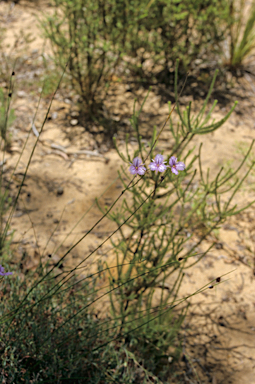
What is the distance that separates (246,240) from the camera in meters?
2.90

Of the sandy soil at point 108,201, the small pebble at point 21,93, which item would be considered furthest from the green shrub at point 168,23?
the small pebble at point 21,93

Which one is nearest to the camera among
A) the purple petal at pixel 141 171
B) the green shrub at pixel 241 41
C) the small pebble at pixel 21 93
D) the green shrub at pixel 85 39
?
the purple petal at pixel 141 171

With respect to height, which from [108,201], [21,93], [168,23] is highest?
[168,23]

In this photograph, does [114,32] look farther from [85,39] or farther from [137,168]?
[137,168]

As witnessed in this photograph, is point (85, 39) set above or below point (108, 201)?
above

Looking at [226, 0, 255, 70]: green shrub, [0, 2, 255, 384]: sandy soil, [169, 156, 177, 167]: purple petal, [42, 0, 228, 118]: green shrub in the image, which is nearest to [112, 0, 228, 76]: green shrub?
[42, 0, 228, 118]: green shrub

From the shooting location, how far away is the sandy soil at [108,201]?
229cm

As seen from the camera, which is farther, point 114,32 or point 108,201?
point 114,32

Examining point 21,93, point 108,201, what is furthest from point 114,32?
point 108,201

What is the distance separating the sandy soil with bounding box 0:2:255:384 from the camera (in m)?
2.29

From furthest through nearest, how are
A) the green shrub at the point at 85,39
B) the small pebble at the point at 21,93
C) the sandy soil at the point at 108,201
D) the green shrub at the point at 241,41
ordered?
the green shrub at the point at 241,41 → the small pebble at the point at 21,93 → the green shrub at the point at 85,39 → the sandy soil at the point at 108,201

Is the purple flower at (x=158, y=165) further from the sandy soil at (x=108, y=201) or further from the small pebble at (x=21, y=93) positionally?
the small pebble at (x=21, y=93)

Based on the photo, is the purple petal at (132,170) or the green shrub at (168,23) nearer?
the purple petal at (132,170)

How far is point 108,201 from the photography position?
316 centimetres
